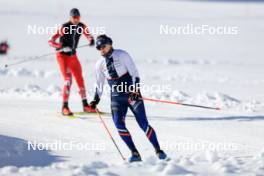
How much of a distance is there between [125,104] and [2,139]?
2.48 meters

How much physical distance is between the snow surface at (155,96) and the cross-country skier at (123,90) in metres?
0.39

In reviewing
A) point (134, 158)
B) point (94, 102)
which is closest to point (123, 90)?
point (94, 102)

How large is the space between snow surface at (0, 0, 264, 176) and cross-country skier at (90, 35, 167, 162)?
0.39m

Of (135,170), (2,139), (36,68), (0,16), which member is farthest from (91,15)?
(135,170)

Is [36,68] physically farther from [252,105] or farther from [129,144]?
[129,144]

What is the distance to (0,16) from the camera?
1377 inches

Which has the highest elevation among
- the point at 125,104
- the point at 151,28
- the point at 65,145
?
the point at 151,28

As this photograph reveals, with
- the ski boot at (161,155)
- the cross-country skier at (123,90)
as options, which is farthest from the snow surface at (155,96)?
the cross-country skier at (123,90)

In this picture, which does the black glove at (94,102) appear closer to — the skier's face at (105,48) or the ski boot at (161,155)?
the skier's face at (105,48)

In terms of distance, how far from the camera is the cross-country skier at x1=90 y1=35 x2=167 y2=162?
8.27 metres

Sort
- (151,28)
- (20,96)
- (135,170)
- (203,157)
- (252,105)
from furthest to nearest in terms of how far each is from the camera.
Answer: (151,28) → (20,96) → (252,105) → (203,157) → (135,170)

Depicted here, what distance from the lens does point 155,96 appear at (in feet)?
46.4

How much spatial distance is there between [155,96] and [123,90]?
5.83 m

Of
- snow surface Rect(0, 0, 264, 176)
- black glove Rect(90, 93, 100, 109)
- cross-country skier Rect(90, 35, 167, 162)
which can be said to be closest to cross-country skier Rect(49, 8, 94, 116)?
snow surface Rect(0, 0, 264, 176)
